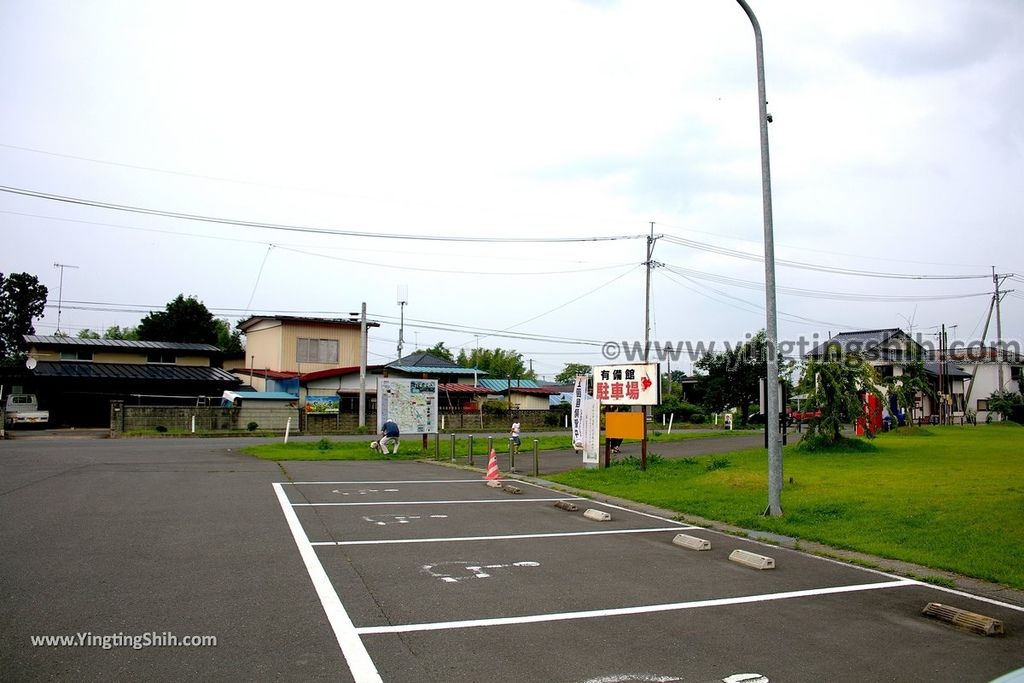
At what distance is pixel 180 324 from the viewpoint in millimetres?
62594

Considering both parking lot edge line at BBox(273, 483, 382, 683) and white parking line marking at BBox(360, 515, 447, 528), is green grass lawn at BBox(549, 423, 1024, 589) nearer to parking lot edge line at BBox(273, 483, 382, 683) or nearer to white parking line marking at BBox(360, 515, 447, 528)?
white parking line marking at BBox(360, 515, 447, 528)

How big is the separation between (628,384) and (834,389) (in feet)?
26.0

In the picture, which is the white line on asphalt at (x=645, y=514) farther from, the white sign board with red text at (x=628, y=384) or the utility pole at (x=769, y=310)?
the white sign board with red text at (x=628, y=384)

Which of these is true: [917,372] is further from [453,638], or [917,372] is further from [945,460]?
[453,638]

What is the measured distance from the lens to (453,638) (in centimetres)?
593

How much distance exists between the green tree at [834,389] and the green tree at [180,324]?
52845 millimetres

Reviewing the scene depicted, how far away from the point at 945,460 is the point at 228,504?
59.1 ft

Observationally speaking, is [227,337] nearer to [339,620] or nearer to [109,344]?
[109,344]

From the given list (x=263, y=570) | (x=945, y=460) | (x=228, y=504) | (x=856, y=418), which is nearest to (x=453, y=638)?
(x=263, y=570)

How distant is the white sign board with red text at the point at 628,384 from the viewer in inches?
767

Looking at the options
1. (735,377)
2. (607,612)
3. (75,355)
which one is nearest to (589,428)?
(607,612)

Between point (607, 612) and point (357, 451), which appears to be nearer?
point (607, 612)

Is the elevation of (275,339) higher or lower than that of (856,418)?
higher

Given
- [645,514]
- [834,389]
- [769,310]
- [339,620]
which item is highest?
[769,310]
